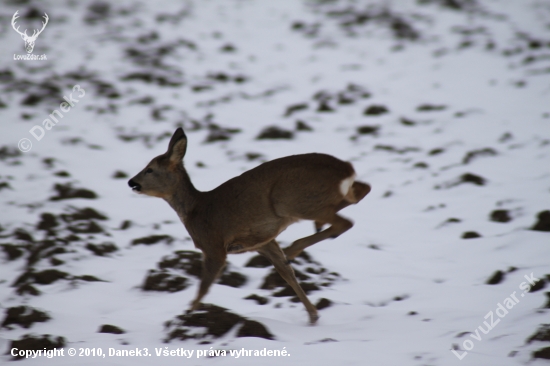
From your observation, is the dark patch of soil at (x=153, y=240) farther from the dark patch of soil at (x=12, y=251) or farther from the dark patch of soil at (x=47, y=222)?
the dark patch of soil at (x=12, y=251)

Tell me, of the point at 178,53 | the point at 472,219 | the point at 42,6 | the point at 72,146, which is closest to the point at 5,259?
the point at 72,146

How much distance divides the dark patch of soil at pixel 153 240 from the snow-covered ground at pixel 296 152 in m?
0.02

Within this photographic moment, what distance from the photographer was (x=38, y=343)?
413 centimetres

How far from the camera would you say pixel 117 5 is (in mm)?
18938

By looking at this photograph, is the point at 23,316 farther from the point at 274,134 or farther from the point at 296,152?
the point at 274,134

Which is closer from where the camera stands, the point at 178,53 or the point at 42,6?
the point at 178,53

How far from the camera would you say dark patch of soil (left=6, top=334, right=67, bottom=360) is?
409cm

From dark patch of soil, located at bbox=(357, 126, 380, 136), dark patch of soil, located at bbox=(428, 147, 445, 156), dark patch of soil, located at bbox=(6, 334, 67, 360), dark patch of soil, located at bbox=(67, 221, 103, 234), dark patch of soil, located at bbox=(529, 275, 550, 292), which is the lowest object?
dark patch of soil, located at bbox=(6, 334, 67, 360)

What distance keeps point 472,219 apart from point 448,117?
14.0ft

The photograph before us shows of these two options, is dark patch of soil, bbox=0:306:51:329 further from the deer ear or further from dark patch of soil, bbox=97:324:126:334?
the deer ear

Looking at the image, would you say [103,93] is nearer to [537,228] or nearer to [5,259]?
[5,259]

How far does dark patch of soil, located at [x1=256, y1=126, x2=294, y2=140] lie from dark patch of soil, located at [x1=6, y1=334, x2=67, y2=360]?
21.1 ft

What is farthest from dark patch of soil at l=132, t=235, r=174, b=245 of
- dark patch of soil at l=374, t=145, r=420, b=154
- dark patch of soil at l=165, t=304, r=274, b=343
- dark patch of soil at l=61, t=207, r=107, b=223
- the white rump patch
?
dark patch of soil at l=374, t=145, r=420, b=154

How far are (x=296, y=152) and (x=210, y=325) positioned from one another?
17.7 ft
